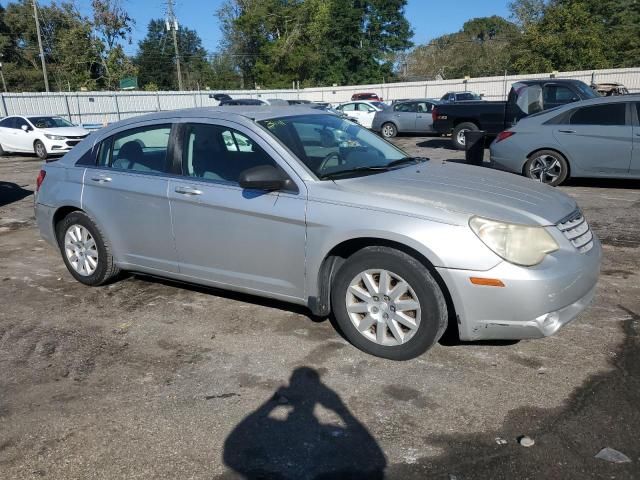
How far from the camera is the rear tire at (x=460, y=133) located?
1585 cm

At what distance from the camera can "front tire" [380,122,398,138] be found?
21750 mm

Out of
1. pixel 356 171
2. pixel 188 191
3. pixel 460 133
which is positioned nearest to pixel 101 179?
pixel 188 191

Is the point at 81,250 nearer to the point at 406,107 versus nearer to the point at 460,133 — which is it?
the point at 460,133

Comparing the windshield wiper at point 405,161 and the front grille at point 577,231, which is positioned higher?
the windshield wiper at point 405,161

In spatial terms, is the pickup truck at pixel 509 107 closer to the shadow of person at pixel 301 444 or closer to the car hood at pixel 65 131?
the car hood at pixel 65 131

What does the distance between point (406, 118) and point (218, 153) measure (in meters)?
17.9

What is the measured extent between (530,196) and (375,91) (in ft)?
129

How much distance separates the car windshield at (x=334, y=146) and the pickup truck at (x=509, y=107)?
31.6ft

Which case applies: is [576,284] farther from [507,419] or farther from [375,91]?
[375,91]

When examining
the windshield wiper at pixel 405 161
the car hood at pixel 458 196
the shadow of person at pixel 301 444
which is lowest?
the shadow of person at pixel 301 444

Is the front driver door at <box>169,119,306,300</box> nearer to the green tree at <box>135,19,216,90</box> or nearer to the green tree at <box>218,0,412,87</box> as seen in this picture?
the green tree at <box>218,0,412,87</box>

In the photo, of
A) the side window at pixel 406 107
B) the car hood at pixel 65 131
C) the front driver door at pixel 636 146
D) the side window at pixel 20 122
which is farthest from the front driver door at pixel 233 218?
the side window at pixel 406 107

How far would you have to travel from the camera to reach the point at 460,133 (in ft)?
53.2

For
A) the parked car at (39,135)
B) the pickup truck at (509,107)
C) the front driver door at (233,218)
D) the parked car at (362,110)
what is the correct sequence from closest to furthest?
the front driver door at (233,218) → the pickup truck at (509,107) → the parked car at (39,135) → the parked car at (362,110)
